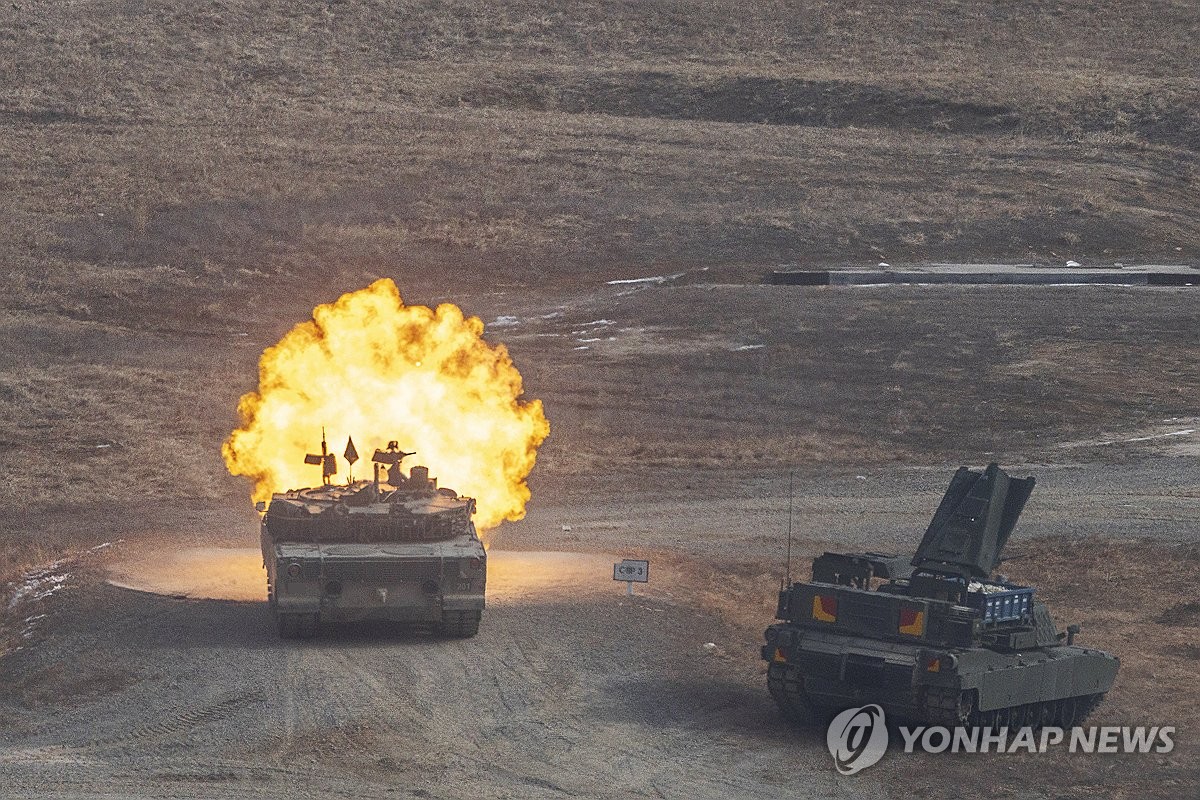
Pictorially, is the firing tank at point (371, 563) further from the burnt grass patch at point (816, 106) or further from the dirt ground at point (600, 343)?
the burnt grass patch at point (816, 106)

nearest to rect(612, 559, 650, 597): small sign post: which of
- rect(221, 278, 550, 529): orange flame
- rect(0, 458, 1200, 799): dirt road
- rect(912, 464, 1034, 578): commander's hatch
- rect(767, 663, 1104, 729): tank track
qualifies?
rect(0, 458, 1200, 799): dirt road

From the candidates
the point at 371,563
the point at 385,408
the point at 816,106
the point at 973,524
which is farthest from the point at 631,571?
the point at 816,106

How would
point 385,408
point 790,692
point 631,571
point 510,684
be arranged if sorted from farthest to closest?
point 385,408, point 631,571, point 510,684, point 790,692

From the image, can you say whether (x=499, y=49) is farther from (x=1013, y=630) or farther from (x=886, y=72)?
(x=1013, y=630)

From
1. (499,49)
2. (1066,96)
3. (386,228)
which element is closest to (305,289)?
(386,228)

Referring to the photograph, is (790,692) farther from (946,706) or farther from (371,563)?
(371,563)

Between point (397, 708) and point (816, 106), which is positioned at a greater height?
point (816, 106)

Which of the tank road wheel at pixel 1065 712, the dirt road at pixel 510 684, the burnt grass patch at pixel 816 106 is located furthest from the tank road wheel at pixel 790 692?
the burnt grass patch at pixel 816 106

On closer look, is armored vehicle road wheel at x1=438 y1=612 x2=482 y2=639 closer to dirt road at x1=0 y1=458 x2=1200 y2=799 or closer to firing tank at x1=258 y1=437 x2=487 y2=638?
firing tank at x1=258 y1=437 x2=487 y2=638
